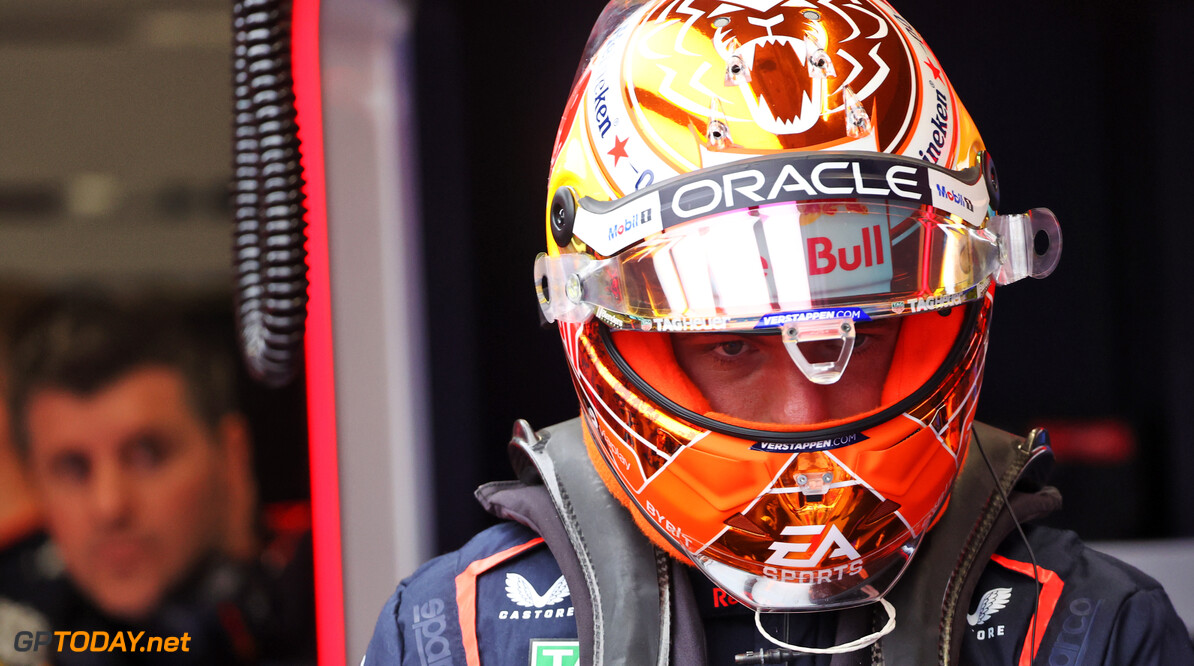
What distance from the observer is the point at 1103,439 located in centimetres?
238

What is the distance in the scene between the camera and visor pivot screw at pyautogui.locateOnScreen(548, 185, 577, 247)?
100 centimetres

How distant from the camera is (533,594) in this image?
1.05 meters

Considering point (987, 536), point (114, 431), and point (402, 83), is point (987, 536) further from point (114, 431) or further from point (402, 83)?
point (114, 431)

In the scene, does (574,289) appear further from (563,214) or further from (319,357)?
(319,357)

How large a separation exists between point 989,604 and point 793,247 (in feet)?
1.42

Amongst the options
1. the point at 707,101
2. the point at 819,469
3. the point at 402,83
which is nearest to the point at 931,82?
the point at 707,101

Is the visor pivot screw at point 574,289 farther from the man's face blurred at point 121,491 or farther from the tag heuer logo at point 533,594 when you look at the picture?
the man's face blurred at point 121,491

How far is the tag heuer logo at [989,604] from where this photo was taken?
0.96 metres

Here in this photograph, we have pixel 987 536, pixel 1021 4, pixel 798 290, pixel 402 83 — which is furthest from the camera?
pixel 1021 4

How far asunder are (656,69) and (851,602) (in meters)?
0.57

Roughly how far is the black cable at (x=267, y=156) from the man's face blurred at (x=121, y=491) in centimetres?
59

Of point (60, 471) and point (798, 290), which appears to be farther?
point (60, 471)

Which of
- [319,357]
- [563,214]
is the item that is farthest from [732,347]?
[319,357]

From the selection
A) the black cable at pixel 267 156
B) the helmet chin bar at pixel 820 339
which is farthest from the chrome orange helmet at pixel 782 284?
the black cable at pixel 267 156
